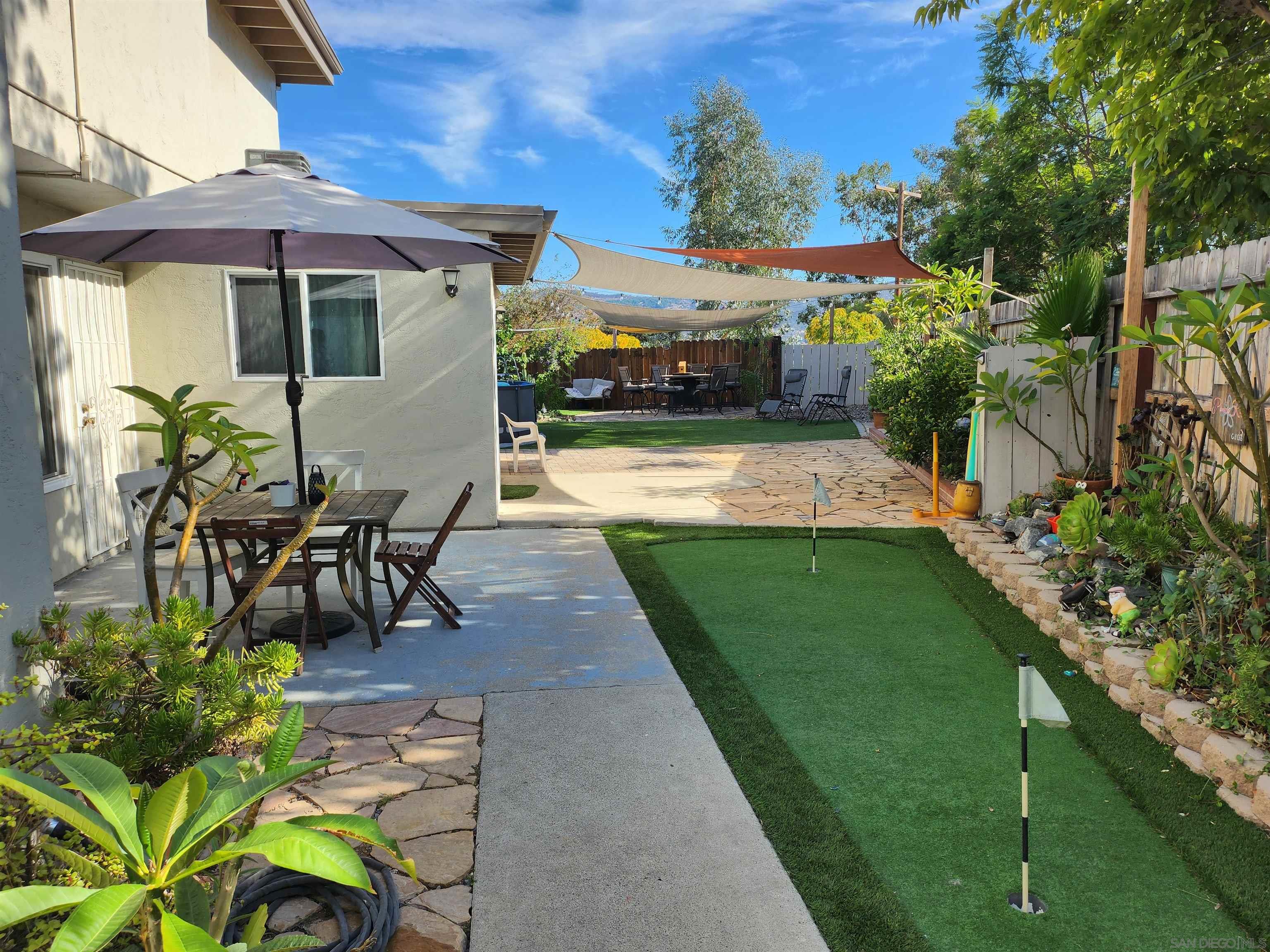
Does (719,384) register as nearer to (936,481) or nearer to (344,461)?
(936,481)

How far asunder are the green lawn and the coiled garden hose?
1.15 meters

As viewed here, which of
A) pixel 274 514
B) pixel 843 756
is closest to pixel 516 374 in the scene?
pixel 274 514

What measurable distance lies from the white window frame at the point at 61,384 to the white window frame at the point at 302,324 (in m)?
1.18

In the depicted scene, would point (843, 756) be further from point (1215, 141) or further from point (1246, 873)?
point (1215, 141)

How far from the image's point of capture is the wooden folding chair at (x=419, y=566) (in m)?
4.70

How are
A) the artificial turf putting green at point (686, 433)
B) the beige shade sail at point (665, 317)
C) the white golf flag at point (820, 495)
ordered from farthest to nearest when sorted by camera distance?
the beige shade sail at point (665, 317) → the artificial turf putting green at point (686, 433) → the white golf flag at point (820, 495)

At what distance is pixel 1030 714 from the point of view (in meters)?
2.40

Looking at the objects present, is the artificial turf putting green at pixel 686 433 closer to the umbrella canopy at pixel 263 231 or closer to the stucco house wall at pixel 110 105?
the stucco house wall at pixel 110 105

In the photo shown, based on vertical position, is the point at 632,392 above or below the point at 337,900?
above

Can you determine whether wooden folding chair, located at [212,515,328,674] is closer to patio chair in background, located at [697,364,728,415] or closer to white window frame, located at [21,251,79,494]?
white window frame, located at [21,251,79,494]

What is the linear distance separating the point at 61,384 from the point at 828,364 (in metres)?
17.5

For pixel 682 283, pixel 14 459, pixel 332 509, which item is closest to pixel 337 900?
pixel 14 459

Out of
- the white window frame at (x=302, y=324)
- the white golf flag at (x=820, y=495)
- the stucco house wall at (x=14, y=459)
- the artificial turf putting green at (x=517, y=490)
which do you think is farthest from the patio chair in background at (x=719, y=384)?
the stucco house wall at (x=14, y=459)

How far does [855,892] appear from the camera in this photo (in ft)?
8.16
